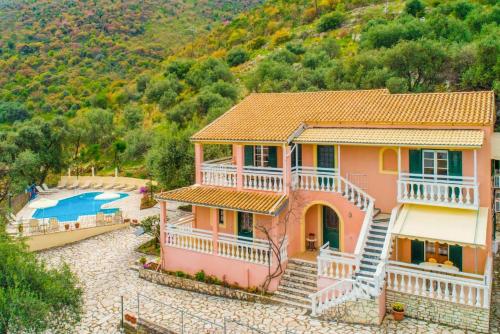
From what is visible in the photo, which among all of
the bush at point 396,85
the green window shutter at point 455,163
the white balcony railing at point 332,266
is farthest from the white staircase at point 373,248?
the bush at point 396,85

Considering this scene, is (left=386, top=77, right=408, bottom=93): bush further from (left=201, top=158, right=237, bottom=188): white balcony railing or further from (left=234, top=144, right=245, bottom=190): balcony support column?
(left=234, top=144, right=245, bottom=190): balcony support column

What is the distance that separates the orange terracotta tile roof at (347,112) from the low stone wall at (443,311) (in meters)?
8.20

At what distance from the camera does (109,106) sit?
8244cm

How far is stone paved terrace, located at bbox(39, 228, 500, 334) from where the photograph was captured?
1742cm

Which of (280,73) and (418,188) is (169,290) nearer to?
(418,188)

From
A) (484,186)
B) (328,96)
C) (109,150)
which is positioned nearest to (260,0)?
(109,150)

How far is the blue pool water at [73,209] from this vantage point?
41.1m

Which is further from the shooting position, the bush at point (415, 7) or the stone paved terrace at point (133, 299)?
the bush at point (415, 7)

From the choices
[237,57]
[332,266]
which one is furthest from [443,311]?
[237,57]

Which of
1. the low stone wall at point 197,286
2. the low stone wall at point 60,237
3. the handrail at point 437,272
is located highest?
the handrail at point 437,272

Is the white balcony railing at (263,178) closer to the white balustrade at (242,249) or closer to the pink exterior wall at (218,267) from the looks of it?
the white balustrade at (242,249)

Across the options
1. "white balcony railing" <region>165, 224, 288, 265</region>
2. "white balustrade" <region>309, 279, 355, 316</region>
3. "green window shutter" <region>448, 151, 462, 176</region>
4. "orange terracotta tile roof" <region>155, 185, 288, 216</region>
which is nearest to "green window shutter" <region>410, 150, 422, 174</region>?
"green window shutter" <region>448, 151, 462, 176</region>

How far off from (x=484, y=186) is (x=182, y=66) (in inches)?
2499

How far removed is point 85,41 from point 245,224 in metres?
109
